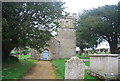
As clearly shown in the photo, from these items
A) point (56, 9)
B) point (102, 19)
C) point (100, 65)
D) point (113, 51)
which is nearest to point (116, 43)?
point (113, 51)

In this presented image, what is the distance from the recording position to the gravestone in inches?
261

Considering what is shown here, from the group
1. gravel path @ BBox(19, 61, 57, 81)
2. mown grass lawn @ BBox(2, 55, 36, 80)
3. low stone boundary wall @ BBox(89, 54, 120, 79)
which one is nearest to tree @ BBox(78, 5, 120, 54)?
gravel path @ BBox(19, 61, 57, 81)

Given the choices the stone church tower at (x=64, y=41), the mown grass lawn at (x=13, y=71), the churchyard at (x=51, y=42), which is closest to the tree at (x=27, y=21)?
the churchyard at (x=51, y=42)

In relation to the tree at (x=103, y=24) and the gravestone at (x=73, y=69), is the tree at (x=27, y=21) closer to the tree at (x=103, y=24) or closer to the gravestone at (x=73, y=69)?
the gravestone at (x=73, y=69)

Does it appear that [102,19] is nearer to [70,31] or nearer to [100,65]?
[70,31]

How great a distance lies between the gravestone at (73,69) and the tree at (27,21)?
17.0 ft

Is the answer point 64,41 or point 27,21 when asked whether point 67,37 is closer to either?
point 64,41

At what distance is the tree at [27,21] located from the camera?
10.5 meters

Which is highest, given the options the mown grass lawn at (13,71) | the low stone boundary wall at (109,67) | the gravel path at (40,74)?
the low stone boundary wall at (109,67)

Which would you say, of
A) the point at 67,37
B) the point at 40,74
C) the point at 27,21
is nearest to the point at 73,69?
the point at 40,74

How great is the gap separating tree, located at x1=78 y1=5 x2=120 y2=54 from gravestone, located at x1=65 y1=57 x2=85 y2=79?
1415cm

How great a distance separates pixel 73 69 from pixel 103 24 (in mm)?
15012

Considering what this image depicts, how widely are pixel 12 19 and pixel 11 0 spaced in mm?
1744

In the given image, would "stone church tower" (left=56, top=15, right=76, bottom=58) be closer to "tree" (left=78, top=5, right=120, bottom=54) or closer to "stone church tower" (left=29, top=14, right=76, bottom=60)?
"stone church tower" (left=29, top=14, right=76, bottom=60)
